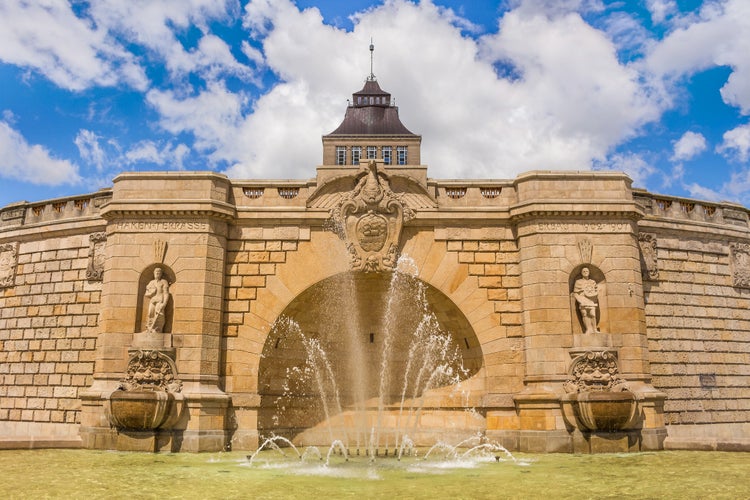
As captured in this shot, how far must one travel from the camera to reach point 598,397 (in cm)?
1324

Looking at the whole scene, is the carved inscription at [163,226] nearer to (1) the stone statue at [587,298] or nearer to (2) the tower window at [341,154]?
(1) the stone statue at [587,298]

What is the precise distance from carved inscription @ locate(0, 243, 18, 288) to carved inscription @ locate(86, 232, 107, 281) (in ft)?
10.8

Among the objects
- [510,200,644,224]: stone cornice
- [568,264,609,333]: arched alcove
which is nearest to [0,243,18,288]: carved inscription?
[510,200,644,224]: stone cornice

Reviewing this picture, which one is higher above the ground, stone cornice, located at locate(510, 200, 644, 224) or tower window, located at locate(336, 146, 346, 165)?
tower window, located at locate(336, 146, 346, 165)

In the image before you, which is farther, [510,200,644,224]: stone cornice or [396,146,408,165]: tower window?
[396,146,408,165]: tower window

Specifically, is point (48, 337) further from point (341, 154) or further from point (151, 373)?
point (341, 154)

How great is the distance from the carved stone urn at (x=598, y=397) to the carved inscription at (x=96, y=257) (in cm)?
1253

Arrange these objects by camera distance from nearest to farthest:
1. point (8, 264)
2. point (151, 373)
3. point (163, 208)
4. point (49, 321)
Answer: point (151, 373) → point (163, 208) → point (49, 321) → point (8, 264)

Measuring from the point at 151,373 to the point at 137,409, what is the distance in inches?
36.9

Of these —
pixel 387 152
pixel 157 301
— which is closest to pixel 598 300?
pixel 157 301

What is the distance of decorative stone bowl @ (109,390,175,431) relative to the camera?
43.8ft

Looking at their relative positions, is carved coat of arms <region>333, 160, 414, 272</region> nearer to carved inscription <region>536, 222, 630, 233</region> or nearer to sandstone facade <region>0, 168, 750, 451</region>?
sandstone facade <region>0, 168, 750, 451</region>

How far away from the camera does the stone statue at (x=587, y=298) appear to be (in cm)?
1438

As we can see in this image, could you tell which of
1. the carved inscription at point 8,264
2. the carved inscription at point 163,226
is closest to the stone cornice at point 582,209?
the carved inscription at point 163,226
